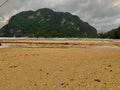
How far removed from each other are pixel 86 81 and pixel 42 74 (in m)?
2.65

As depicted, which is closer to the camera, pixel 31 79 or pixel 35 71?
pixel 31 79

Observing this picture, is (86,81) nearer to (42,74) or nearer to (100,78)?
(100,78)

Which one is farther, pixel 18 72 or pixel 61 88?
pixel 18 72

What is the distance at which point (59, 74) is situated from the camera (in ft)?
41.4

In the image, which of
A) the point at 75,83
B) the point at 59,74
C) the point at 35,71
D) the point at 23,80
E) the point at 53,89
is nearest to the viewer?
the point at 53,89

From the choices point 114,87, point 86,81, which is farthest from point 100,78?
point 114,87

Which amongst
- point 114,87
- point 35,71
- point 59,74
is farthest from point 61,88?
point 35,71

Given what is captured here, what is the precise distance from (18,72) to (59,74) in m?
2.20

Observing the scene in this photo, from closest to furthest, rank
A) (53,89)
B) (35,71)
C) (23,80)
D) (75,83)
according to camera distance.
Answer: (53,89) → (75,83) → (23,80) → (35,71)

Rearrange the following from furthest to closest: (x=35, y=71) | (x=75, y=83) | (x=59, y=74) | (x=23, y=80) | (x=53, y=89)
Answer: (x=35, y=71), (x=59, y=74), (x=23, y=80), (x=75, y=83), (x=53, y=89)

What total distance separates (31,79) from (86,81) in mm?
2423

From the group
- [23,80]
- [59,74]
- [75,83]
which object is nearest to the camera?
[75,83]

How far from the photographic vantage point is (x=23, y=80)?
11.4m

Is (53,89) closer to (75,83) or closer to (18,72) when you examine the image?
(75,83)
